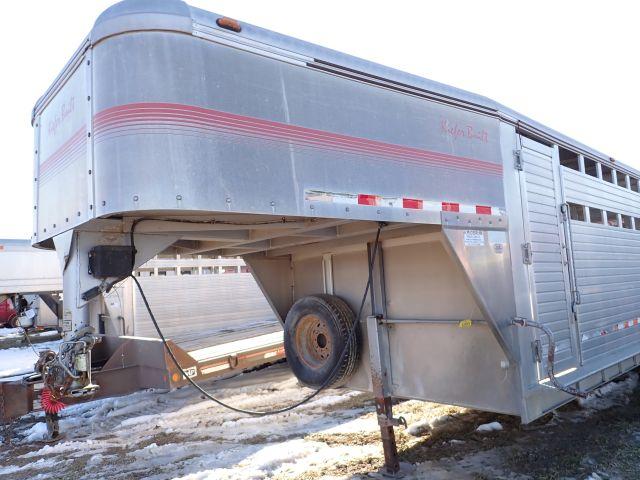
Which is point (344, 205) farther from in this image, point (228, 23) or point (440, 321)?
point (440, 321)

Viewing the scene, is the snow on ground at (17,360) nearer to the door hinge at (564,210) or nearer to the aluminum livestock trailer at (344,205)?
the aluminum livestock trailer at (344,205)

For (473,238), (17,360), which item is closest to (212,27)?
(473,238)

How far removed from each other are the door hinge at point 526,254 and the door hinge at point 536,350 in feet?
1.92

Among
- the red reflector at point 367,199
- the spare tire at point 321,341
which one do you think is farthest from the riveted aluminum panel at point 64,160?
the spare tire at point 321,341

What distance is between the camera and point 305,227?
326cm

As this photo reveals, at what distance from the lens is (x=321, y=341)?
443 cm

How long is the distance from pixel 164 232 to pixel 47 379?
42.2 inches

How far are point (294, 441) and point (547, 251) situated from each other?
2.81 metres

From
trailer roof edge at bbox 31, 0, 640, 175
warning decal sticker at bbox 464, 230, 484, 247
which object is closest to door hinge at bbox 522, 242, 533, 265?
warning decal sticker at bbox 464, 230, 484, 247

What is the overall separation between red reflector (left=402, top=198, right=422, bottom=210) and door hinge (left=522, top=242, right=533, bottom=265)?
1148 mm

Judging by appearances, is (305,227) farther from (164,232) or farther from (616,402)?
(616,402)

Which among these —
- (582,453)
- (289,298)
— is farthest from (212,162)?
(582,453)

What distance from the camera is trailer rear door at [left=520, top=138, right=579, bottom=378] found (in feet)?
12.6

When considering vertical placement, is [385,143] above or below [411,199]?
above
